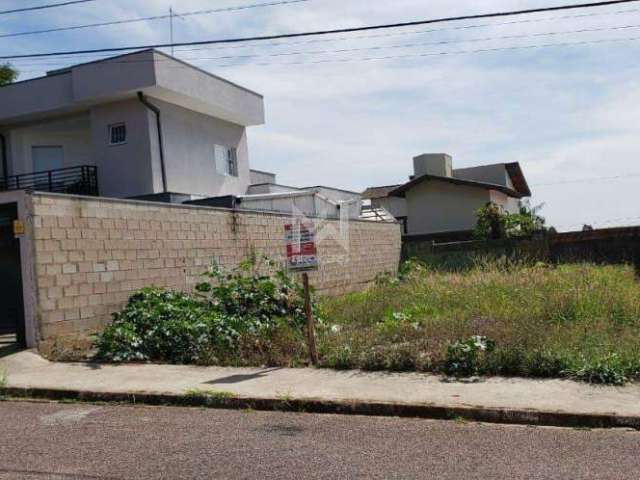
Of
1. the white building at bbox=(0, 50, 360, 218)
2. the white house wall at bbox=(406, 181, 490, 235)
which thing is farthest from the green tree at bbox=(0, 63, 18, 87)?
the white house wall at bbox=(406, 181, 490, 235)

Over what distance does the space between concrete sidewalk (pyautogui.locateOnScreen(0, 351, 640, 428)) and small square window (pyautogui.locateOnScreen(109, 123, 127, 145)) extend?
44.6 ft

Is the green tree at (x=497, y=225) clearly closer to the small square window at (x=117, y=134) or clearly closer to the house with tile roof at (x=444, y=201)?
the house with tile roof at (x=444, y=201)

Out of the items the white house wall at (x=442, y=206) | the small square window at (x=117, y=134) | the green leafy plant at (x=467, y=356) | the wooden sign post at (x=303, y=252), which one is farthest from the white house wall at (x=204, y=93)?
the green leafy plant at (x=467, y=356)

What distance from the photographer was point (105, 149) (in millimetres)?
21703

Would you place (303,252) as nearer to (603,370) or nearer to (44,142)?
(603,370)

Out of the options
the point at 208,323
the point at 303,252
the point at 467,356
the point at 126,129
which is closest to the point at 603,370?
the point at 467,356

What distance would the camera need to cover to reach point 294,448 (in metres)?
5.41

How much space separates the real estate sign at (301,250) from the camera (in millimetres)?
8773

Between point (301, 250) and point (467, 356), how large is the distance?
2526mm

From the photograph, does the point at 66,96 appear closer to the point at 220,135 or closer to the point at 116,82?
the point at 116,82

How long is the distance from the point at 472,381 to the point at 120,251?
7129 millimetres

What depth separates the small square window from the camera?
21539mm

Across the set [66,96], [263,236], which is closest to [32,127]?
[66,96]

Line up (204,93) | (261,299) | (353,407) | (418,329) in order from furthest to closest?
(204,93) < (261,299) < (418,329) < (353,407)
